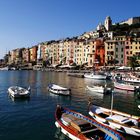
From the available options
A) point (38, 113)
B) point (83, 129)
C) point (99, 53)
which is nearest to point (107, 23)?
point (99, 53)

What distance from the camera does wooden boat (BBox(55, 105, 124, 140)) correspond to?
22.8 m

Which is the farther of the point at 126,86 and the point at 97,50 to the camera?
the point at 97,50

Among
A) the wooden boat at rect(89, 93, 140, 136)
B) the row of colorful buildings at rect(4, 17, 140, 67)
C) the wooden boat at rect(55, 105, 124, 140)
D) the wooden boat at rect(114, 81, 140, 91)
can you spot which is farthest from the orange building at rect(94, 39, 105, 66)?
the wooden boat at rect(55, 105, 124, 140)

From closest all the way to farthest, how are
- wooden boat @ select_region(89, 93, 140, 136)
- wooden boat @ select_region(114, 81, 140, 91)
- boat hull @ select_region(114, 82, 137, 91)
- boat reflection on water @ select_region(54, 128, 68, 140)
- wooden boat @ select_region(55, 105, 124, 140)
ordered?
wooden boat @ select_region(55, 105, 124, 140), wooden boat @ select_region(89, 93, 140, 136), boat reflection on water @ select_region(54, 128, 68, 140), wooden boat @ select_region(114, 81, 140, 91), boat hull @ select_region(114, 82, 137, 91)

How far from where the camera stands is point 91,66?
130750 millimetres

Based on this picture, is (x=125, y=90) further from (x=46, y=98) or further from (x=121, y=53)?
(x=121, y=53)

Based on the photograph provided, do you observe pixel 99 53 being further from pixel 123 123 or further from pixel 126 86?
pixel 123 123

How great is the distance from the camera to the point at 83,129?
967 inches

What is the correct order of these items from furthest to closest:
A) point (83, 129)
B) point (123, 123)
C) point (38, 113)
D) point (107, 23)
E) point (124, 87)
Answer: point (107, 23) < point (124, 87) < point (38, 113) < point (123, 123) < point (83, 129)

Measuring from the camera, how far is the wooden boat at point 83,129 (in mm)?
22808

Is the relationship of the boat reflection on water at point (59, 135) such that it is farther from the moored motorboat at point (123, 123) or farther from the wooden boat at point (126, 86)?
the wooden boat at point (126, 86)

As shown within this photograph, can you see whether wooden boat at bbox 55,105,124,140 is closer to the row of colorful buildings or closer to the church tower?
the row of colorful buildings

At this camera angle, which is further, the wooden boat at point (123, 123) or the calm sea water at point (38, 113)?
the calm sea water at point (38, 113)

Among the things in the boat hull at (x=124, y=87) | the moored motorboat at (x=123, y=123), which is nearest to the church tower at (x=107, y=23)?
the boat hull at (x=124, y=87)
